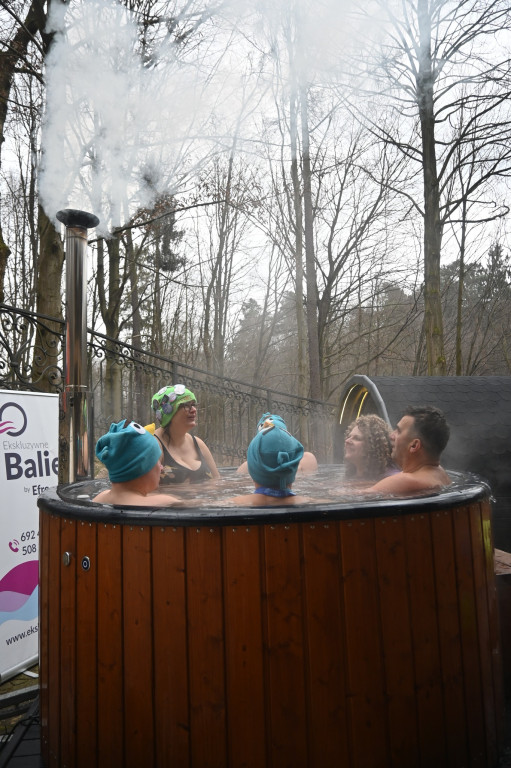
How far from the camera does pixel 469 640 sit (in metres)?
2.09

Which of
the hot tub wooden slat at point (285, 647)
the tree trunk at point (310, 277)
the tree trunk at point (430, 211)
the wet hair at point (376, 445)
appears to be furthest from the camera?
the tree trunk at point (310, 277)

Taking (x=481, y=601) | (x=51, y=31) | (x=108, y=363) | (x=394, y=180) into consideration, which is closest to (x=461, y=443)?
(x=481, y=601)

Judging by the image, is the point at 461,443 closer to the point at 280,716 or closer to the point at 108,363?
the point at 280,716

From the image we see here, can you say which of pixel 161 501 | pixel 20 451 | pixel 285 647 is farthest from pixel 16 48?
pixel 285 647

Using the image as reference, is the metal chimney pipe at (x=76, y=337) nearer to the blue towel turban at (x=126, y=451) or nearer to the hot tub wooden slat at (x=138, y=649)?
the blue towel turban at (x=126, y=451)

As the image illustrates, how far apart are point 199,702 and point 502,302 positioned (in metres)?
18.8

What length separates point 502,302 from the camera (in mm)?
18328

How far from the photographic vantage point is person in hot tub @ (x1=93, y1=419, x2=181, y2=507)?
224 cm

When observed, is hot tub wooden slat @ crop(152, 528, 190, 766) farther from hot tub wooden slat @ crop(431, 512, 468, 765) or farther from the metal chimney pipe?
the metal chimney pipe


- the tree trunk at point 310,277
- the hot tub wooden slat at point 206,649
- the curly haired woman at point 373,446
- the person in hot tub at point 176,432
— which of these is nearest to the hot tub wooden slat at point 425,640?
the hot tub wooden slat at point 206,649

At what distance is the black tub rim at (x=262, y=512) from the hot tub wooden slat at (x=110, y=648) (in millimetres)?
75

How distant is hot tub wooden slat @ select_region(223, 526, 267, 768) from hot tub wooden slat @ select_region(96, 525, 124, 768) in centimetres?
41

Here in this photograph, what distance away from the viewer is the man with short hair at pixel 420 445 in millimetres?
2555

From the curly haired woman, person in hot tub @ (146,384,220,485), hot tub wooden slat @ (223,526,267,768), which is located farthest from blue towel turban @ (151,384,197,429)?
hot tub wooden slat @ (223,526,267,768)
